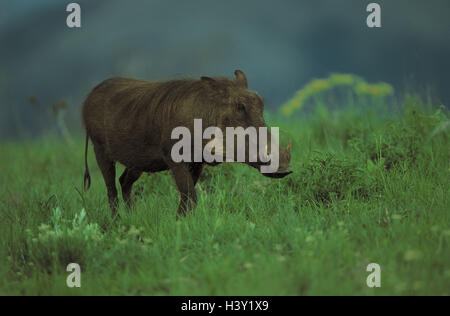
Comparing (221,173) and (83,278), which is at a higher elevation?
(221,173)

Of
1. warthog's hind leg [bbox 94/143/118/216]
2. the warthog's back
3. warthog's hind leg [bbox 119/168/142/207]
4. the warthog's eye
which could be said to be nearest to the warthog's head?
the warthog's eye

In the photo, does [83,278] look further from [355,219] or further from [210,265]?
[355,219]

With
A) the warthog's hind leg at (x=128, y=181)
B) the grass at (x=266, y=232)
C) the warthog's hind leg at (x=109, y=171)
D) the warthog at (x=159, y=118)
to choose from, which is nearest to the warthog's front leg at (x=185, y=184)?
the warthog at (x=159, y=118)

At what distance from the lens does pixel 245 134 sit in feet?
14.1

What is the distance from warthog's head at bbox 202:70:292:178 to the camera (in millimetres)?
4234

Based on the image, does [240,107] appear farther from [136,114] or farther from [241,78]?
[136,114]

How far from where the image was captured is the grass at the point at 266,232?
338 cm

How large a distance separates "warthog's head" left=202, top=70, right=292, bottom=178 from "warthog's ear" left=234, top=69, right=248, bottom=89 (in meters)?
0.08

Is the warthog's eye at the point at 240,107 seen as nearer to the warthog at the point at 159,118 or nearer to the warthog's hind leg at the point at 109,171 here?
the warthog at the point at 159,118

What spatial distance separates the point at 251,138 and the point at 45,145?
6556 mm

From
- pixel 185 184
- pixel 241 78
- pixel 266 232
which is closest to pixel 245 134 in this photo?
pixel 241 78

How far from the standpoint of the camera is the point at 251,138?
14.0 ft

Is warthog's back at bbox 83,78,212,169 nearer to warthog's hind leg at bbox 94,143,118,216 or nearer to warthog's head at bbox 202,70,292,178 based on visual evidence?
warthog's hind leg at bbox 94,143,118,216

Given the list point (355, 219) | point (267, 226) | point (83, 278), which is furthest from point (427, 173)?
point (83, 278)
